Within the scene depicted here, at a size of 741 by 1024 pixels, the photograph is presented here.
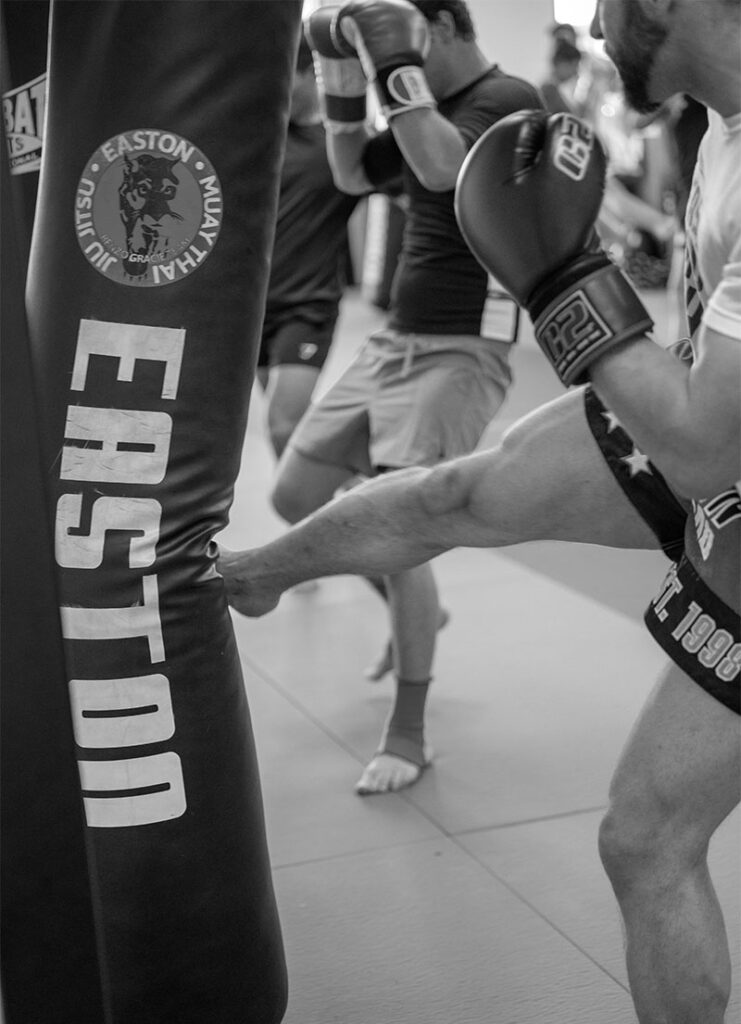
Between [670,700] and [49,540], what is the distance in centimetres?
70

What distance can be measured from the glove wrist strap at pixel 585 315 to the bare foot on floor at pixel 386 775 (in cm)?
144

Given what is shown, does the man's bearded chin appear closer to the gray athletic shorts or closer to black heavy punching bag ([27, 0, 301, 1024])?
black heavy punching bag ([27, 0, 301, 1024])

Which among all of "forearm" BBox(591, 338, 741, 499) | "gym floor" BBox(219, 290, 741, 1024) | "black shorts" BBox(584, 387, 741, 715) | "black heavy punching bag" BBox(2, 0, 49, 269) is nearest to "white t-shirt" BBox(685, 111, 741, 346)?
"forearm" BBox(591, 338, 741, 499)

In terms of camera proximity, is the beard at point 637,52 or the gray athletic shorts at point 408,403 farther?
the gray athletic shorts at point 408,403

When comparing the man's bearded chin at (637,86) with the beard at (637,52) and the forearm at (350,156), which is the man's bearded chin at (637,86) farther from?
the forearm at (350,156)

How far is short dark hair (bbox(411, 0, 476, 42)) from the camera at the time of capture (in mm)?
2721

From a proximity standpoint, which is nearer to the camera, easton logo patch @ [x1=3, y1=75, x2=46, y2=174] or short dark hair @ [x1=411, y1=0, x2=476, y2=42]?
easton logo patch @ [x1=3, y1=75, x2=46, y2=174]

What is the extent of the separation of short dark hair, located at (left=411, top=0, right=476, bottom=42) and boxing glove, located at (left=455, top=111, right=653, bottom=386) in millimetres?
1366

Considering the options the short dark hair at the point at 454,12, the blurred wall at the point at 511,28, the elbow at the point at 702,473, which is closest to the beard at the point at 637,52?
the elbow at the point at 702,473

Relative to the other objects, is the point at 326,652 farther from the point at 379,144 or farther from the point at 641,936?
the point at 641,936

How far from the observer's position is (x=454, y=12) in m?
2.74

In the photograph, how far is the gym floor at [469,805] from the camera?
6.54 feet

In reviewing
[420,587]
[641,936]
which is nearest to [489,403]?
[420,587]

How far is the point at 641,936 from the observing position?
1.46 meters
